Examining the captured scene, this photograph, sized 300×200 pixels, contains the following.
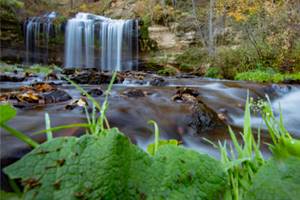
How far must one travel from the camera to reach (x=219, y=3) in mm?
14891

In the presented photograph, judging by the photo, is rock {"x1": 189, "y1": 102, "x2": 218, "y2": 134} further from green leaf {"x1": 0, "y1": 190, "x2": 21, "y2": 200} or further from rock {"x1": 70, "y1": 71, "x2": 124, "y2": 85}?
rock {"x1": 70, "y1": 71, "x2": 124, "y2": 85}

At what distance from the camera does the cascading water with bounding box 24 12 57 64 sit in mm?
17094

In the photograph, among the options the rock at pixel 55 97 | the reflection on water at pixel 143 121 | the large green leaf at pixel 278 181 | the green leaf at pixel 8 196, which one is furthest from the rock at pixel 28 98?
the large green leaf at pixel 278 181

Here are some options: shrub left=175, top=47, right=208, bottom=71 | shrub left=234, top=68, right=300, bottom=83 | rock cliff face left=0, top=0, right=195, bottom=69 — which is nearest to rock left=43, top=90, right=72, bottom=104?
shrub left=234, top=68, right=300, bottom=83

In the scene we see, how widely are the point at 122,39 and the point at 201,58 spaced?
4246mm

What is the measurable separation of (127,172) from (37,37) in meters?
18.0

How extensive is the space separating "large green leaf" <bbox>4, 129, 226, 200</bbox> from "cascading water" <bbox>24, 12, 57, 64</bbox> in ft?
56.5

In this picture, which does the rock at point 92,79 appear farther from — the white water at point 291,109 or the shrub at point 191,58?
the shrub at point 191,58

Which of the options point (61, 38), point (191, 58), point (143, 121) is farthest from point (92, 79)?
point (61, 38)

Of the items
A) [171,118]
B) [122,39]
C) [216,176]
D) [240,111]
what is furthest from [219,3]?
[216,176]

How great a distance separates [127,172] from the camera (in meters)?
0.78

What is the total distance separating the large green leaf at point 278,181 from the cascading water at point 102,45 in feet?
51.9

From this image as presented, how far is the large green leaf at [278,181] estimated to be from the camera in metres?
0.73

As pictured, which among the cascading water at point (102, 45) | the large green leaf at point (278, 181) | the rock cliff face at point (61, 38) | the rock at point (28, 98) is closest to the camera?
the large green leaf at point (278, 181)
